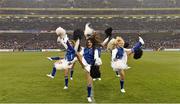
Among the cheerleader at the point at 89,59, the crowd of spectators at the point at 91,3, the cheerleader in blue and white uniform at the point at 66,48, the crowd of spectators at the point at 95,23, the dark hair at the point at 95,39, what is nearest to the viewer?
the dark hair at the point at 95,39

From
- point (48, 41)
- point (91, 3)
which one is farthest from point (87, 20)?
point (91, 3)

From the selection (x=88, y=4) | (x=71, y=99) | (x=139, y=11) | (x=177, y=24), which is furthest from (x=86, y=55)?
(x=88, y=4)

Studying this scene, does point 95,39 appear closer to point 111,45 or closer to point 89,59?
point 89,59

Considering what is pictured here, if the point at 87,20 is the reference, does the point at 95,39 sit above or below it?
above

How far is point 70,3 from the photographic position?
88312mm

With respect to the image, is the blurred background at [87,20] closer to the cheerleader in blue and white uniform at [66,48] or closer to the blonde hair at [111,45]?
the cheerleader in blue and white uniform at [66,48]

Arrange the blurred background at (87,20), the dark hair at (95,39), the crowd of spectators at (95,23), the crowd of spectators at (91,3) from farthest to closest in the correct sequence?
the crowd of spectators at (91,3) < the crowd of spectators at (95,23) < the blurred background at (87,20) < the dark hair at (95,39)

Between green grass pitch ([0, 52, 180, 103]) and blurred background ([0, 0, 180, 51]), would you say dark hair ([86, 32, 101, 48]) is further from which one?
blurred background ([0, 0, 180, 51])

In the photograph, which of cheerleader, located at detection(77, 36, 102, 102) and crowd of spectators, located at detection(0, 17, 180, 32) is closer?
cheerleader, located at detection(77, 36, 102, 102)

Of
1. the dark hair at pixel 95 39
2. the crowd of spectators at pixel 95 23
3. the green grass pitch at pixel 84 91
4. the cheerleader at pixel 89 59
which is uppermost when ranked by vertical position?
the dark hair at pixel 95 39

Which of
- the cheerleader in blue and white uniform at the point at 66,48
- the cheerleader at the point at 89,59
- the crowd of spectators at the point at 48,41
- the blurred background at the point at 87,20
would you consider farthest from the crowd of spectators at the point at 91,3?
the cheerleader at the point at 89,59

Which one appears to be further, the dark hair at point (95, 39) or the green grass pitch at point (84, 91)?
the green grass pitch at point (84, 91)

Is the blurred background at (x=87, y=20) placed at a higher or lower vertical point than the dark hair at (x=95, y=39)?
lower

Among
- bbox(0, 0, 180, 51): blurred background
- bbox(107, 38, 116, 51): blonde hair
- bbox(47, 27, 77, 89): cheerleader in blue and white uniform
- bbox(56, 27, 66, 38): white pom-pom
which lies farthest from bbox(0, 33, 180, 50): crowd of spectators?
bbox(56, 27, 66, 38): white pom-pom
